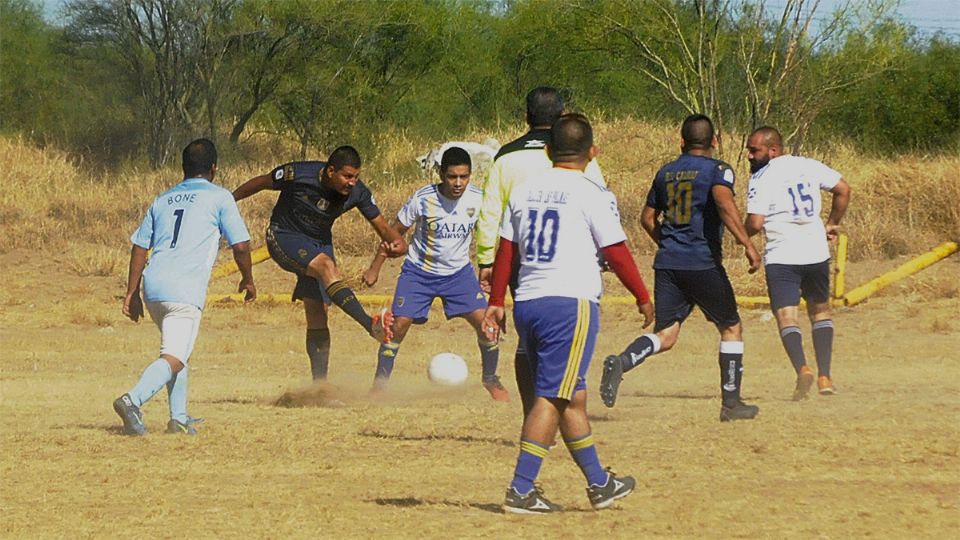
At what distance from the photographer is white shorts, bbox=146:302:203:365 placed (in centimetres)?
925

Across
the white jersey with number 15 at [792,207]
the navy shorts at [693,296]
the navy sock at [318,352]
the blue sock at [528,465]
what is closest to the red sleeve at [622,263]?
the blue sock at [528,465]

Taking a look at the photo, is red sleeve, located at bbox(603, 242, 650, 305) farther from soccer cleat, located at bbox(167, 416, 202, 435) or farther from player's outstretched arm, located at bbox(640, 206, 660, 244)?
soccer cleat, located at bbox(167, 416, 202, 435)

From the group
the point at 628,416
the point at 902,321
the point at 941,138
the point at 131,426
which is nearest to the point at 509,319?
the point at 902,321

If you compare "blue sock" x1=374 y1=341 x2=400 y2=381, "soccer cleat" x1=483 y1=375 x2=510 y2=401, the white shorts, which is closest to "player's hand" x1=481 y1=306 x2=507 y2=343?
the white shorts

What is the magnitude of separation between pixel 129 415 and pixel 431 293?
8.33ft

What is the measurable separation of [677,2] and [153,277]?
65.9ft

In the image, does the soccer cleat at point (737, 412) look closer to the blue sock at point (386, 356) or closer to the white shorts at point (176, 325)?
the blue sock at point (386, 356)

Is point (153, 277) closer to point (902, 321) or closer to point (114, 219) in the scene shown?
point (902, 321)

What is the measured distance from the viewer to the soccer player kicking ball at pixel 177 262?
9.22m

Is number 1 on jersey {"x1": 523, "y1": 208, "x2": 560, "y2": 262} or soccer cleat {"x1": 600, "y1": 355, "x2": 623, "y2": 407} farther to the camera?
soccer cleat {"x1": 600, "y1": 355, "x2": 623, "y2": 407}

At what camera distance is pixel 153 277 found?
364 inches

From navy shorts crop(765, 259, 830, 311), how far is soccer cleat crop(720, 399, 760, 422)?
147cm

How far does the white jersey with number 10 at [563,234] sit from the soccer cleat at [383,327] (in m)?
4.15

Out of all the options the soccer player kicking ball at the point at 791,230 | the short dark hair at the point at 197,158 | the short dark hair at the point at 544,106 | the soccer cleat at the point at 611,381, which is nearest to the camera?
the short dark hair at the point at 544,106
